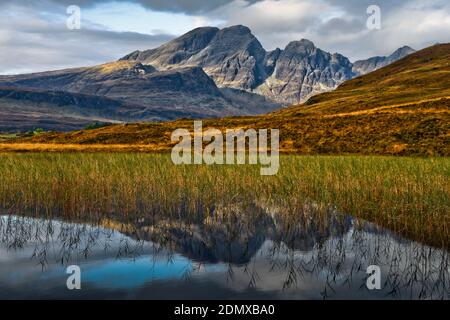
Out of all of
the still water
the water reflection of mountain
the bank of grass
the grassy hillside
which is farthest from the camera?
the grassy hillside

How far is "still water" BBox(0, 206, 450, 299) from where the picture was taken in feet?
31.4

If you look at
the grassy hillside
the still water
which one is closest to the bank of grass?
the still water

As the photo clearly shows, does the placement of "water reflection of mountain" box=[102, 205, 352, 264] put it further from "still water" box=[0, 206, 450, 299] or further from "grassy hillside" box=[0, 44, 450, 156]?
"grassy hillside" box=[0, 44, 450, 156]

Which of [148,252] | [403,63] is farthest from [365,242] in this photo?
[403,63]

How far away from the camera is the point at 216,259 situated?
1177 centimetres

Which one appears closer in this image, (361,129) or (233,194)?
(233,194)

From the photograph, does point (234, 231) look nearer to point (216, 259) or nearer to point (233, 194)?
point (216, 259)

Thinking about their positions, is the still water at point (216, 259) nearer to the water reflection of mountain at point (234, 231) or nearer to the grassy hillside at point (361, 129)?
the water reflection of mountain at point (234, 231)

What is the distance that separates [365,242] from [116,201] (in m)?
10.8

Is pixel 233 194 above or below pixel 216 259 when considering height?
above

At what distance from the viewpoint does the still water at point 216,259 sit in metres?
9.59

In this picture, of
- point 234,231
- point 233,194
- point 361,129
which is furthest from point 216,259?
point 361,129

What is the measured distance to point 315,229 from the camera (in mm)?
14766
